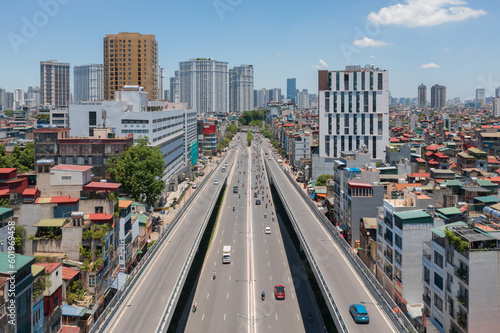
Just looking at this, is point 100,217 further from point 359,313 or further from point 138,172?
point 359,313

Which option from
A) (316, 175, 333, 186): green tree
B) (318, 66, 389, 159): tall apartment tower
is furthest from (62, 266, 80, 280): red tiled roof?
(318, 66, 389, 159): tall apartment tower

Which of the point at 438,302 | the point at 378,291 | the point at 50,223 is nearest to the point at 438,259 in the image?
the point at 438,302

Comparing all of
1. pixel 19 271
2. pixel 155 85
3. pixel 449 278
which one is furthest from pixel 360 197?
pixel 155 85

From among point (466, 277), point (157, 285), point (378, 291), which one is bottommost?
point (157, 285)

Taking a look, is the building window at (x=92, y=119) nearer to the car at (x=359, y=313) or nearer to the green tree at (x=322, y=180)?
the green tree at (x=322, y=180)

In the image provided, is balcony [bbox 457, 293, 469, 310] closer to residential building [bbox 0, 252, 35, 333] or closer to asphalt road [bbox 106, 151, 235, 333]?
asphalt road [bbox 106, 151, 235, 333]

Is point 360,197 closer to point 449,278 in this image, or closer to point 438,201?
point 438,201
